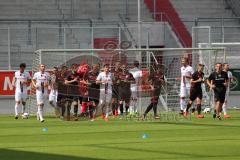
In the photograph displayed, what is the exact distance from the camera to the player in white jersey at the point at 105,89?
29484mm

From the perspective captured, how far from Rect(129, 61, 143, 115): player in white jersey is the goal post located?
16 cm

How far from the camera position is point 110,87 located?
29812mm

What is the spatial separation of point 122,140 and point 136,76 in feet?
35.5

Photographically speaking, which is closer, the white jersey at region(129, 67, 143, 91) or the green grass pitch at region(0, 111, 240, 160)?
the green grass pitch at region(0, 111, 240, 160)

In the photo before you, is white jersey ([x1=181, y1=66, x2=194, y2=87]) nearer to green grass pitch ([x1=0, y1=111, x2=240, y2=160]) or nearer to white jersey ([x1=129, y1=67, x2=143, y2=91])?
white jersey ([x1=129, y1=67, x2=143, y2=91])

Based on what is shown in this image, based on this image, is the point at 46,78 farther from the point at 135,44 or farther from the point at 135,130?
the point at 135,44

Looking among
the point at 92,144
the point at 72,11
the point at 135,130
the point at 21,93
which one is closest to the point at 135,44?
the point at 72,11

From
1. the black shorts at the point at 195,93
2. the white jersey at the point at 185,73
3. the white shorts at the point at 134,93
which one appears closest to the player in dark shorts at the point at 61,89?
the white shorts at the point at 134,93

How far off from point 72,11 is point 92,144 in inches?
1093

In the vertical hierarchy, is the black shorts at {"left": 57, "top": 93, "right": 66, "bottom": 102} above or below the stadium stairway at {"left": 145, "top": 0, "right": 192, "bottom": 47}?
below

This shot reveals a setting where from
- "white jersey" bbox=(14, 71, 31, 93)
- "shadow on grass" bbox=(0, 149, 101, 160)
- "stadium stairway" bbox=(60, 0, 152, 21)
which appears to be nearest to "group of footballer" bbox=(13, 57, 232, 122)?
"white jersey" bbox=(14, 71, 31, 93)

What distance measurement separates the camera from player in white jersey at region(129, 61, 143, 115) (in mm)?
30244

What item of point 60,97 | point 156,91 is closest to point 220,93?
point 156,91

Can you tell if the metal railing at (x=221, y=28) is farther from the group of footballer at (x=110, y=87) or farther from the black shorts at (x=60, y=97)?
the black shorts at (x=60, y=97)
